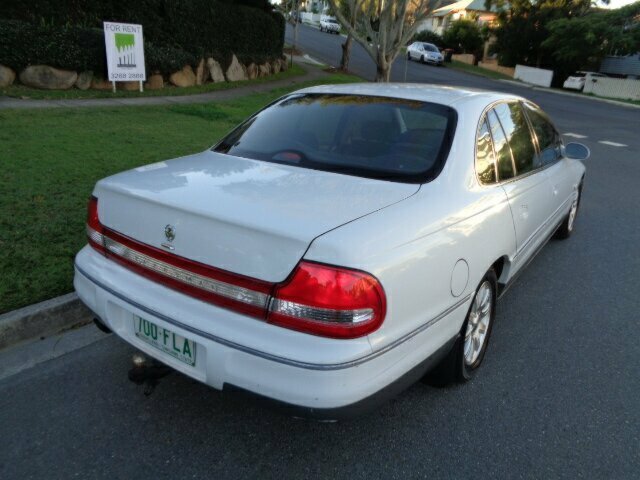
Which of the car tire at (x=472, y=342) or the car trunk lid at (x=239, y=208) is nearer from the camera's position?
the car trunk lid at (x=239, y=208)

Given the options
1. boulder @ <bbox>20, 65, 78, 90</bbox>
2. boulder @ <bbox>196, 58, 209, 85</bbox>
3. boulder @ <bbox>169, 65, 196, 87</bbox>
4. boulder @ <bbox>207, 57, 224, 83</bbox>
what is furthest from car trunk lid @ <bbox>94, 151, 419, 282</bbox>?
boulder @ <bbox>207, 57, 224, 83</bbox>

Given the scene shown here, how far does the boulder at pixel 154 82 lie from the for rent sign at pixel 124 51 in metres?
0.77

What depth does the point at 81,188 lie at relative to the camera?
17.8 ft

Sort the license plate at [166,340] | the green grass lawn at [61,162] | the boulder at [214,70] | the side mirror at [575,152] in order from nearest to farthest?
the license plate at [166,340] < the green grass lawn at [61,162] < the side mirror at [575,152] < the boulder at [214,70]

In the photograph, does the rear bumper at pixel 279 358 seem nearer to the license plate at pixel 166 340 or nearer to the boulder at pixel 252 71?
the license plate at pixel 166 340

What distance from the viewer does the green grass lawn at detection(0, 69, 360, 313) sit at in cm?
372

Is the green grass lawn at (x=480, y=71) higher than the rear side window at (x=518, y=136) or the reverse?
the reverse

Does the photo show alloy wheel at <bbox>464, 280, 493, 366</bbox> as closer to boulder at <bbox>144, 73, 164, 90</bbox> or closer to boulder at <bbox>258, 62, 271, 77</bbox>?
boulder at <bbox>144, 73, 164, 90</bbox>

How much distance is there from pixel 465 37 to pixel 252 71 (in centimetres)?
3281

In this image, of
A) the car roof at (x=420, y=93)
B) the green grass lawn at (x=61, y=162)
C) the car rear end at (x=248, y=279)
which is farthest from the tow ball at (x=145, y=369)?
the car roof at (x=420, y=93)

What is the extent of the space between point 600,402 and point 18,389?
10.2 feet

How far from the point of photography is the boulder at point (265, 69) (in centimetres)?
1918

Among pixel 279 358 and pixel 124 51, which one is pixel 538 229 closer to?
pixel 279 358

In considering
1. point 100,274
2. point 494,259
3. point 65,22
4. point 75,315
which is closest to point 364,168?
point 494,259
